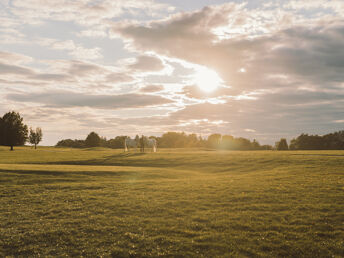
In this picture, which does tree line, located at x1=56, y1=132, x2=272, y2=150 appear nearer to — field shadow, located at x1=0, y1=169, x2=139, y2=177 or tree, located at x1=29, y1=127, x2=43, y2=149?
tree, located at x1=29, y1=127, x2=43, y2=149

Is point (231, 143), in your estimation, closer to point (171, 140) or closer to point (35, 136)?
point (171, 140)

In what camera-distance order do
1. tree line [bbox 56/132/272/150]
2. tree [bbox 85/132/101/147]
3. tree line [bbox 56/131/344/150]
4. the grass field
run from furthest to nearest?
tree line [bbox 56/132/272/150]
tree [bbox 85/132/101/147]
tree line [bbox 56/131/344/150]
the grass field

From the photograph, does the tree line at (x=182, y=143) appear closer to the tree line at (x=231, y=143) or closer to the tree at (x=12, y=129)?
the tree line at (x=231, y=143)

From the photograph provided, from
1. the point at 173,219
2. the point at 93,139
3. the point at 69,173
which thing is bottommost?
the point at 173,219

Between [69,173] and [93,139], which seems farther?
[93,139]

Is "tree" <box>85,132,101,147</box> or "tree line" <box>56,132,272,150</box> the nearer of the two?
"tree" <box>85,132,101,147</box>

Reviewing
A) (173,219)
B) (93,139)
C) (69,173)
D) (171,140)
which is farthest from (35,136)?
(173,219)

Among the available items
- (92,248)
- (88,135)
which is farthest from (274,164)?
(88,135)

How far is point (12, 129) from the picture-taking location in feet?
338

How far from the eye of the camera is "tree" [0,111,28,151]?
103000 mm

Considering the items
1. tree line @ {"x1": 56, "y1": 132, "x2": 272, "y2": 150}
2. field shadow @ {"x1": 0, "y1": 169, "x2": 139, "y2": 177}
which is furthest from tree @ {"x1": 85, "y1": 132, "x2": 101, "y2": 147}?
field shadow @ {"x1": 0, "y1": 169, "x2": 139, "y2": 177}

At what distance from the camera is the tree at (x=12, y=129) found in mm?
103000

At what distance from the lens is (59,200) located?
2188 centimetres

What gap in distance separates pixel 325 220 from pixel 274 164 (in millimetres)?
31056
